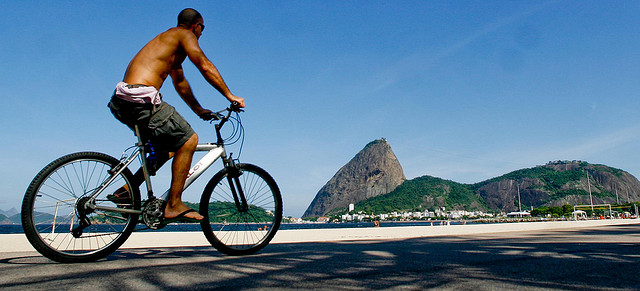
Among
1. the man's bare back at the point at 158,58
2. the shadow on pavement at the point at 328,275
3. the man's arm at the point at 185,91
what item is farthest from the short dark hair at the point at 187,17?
the shadow on pavement at the point at 328,275

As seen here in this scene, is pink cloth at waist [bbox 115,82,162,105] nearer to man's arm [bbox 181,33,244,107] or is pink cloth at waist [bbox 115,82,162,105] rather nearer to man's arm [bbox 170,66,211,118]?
man's arm [bbox 181,33,244,107]

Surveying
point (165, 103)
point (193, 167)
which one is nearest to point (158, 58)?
point (165, 103)

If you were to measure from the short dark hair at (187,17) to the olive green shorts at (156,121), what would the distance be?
2.54 ft

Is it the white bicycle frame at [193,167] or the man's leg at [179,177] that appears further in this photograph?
the man's leg at [179,177]

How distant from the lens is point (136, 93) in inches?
111

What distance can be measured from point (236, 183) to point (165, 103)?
105 centimetres

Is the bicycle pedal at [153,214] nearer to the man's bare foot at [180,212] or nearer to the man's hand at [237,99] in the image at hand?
the man's bare foot at [180,212]

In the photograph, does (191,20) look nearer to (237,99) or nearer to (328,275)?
(237,99)

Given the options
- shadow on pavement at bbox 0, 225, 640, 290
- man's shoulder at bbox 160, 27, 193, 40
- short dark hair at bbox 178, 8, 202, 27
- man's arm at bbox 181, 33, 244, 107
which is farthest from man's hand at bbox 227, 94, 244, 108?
shadow on pavement at bbox 0, 225, 640, 290

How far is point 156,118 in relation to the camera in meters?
2.91

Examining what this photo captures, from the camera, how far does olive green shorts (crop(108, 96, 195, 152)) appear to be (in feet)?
9.43

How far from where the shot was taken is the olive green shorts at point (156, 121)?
9.43 feet

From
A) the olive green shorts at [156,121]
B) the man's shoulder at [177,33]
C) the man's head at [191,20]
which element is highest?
the man's head at [191,20]

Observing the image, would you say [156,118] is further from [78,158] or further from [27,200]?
[27,200]
